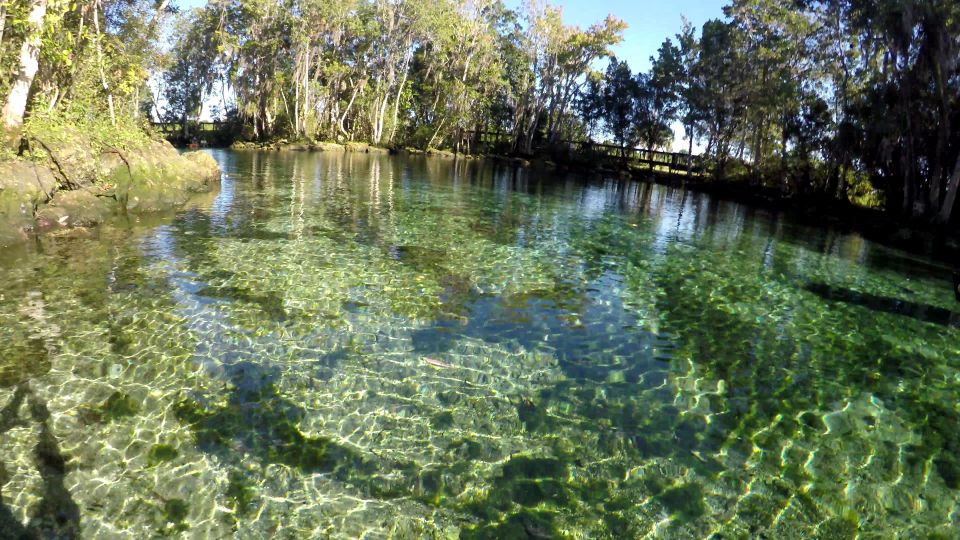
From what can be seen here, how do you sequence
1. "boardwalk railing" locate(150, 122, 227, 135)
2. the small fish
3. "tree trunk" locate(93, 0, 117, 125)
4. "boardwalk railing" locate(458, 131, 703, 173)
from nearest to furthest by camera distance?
the small fish
"tree trunk" locate(93, 0, 117, 125)
"boardwalk railing" locate(458, 131, 703, 173)
"boardwalk railing" locate(150, 122, 227, 135)

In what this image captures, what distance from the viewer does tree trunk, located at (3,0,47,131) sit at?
509 inches

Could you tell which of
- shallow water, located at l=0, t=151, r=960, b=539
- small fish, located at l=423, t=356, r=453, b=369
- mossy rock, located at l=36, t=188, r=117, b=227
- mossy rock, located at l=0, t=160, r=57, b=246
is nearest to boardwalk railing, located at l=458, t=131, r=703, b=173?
shallow water, located at l=0, t=151, r=960, b=539

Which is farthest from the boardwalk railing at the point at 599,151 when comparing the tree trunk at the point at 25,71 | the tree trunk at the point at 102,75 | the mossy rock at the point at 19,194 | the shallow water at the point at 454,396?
the mossy rock at the point at 19,194

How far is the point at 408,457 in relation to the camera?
5.20m

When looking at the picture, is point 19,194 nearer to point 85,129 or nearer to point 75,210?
point 75,210

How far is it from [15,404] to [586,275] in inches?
387

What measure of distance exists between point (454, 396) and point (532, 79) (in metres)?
57.0

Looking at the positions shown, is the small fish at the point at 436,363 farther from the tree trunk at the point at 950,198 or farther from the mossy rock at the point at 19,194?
the tree trunk at the point at 950,198

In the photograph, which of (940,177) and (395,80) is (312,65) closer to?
(395,80)

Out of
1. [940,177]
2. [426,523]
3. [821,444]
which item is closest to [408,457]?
[426,523]

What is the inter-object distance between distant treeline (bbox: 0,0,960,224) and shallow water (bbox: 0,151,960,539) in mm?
9183

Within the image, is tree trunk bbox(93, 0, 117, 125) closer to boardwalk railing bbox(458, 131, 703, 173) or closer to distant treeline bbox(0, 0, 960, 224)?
distant treeline bbox(0, 0, 960, 224)

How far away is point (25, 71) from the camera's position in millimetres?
13414

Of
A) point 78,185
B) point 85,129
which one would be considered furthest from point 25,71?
point 78,185
